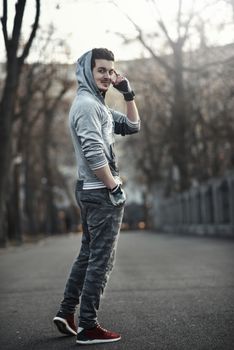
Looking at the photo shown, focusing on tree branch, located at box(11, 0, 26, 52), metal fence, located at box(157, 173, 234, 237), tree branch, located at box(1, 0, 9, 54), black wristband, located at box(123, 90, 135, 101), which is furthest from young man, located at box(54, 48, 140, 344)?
metal fence, located at box(157, 173, 234, 237)

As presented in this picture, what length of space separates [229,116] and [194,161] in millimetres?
7346

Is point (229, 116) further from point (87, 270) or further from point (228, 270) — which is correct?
point (87, 270)

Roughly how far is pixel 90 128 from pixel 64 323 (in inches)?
55.0

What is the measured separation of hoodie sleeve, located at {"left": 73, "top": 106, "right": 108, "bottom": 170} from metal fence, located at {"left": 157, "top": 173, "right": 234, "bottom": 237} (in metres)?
18.0

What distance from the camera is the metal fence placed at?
2416 cm

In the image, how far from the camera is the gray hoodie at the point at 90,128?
15.3 ft

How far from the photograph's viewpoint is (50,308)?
659 cm

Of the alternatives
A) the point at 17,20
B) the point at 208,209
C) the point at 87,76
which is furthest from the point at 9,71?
the point at 87,76

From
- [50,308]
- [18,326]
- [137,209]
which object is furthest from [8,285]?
[137,209]

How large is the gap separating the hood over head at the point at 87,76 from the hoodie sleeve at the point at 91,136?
21 cm

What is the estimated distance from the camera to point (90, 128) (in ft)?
15.4

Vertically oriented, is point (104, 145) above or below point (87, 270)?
above

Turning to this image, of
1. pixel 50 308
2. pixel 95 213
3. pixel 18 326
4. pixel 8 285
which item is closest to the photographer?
pixel 95 213

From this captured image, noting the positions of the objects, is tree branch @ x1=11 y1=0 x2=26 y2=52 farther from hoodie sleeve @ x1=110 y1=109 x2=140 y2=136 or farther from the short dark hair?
the short dark hair
